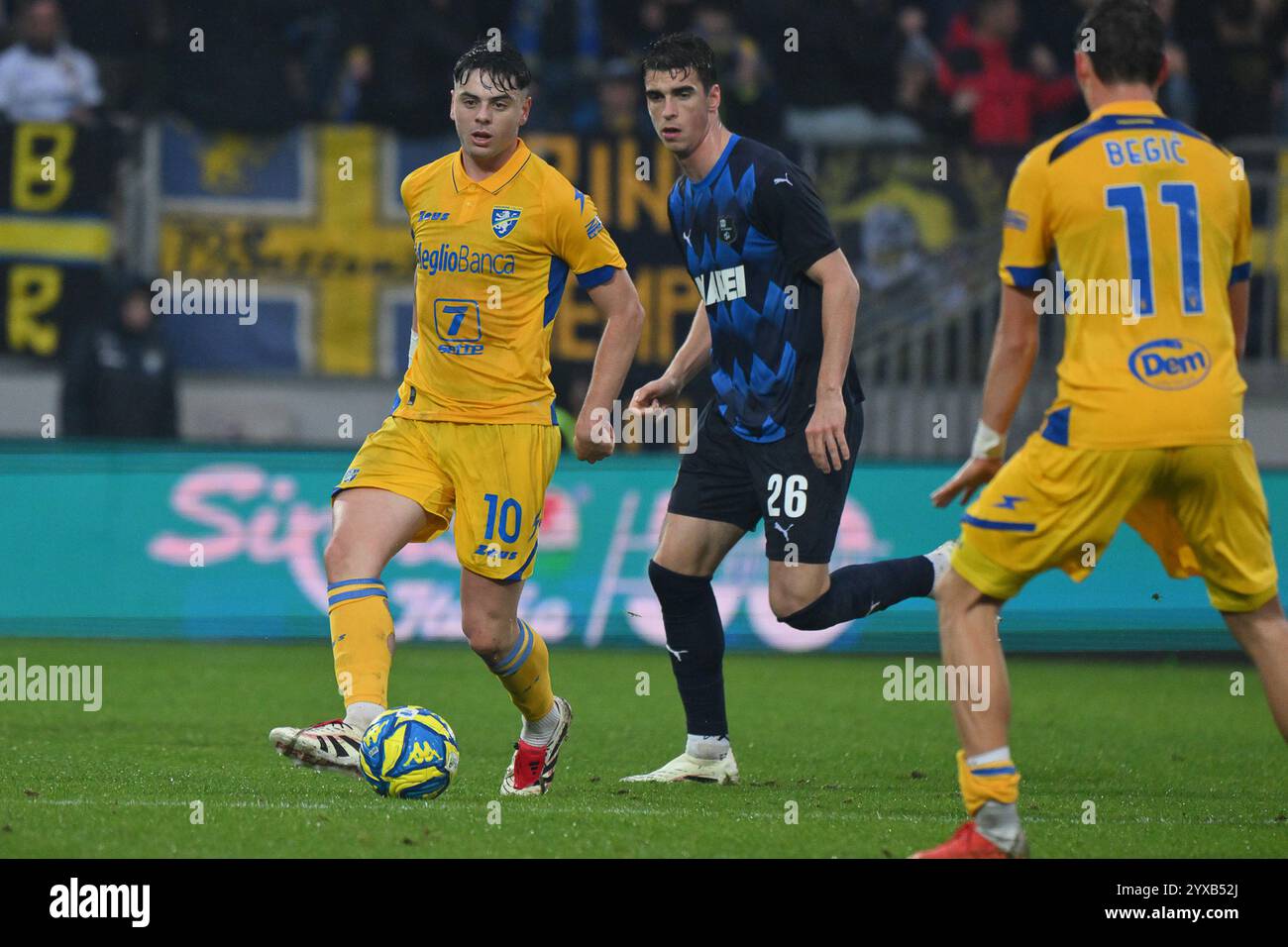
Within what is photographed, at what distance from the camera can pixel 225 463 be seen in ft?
37.4

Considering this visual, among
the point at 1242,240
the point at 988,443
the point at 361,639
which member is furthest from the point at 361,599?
the point at 1242,240

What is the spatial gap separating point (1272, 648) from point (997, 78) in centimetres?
1036

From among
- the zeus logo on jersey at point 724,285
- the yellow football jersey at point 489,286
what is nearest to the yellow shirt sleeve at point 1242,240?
the zeus logo on jersey at point 724,285

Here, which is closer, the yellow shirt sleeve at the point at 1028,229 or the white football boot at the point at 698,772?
the yellow shirt sleeve at the point at 1028,229

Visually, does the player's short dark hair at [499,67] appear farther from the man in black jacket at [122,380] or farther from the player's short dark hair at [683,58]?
the man in black jacket at [122,380]

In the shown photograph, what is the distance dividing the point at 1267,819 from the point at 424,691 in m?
4.64

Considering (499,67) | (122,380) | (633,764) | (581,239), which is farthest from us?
(122,380)

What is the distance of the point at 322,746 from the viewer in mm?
5422

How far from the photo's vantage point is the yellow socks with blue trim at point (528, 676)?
20.9 feet

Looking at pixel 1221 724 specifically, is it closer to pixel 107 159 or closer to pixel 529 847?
pixel 529 847

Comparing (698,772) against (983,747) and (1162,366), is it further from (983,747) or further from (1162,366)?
(1162,366)

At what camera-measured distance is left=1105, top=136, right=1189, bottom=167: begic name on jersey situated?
15.7 feet

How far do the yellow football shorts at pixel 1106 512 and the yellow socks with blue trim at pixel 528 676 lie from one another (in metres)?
1.95

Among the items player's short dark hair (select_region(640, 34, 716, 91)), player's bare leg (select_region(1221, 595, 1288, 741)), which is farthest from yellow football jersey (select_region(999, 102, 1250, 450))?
player's short dark hair (select_region(640, 34, 716, 91))
